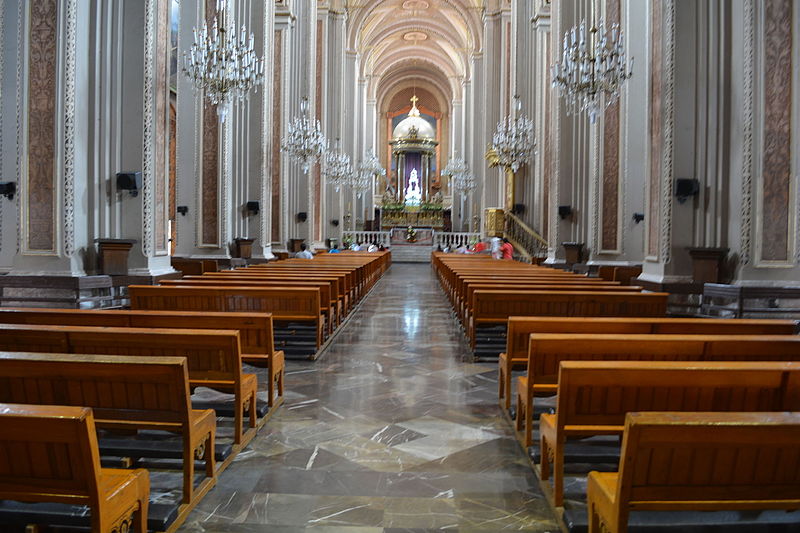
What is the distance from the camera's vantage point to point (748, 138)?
266 inches

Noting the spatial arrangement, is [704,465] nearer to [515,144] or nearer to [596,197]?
[596,197]

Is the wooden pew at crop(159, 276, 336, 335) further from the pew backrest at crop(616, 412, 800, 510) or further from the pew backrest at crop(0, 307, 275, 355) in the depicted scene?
the pew backrest at crop(616, 412, 800, 510)

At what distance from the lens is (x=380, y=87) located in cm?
4881

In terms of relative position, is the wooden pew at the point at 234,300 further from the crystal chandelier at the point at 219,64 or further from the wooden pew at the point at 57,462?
the wooden pew at the point at 57,462

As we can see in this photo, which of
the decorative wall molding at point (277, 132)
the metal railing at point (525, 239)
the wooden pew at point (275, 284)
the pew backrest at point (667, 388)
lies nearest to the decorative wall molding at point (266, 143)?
the decorative wall molding at point (277, 132)

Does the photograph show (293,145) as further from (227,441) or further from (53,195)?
(227,441)

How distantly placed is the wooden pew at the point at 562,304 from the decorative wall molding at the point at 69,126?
4.66 m

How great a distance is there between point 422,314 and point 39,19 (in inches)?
262

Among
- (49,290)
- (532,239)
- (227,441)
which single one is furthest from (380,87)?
(227,441)

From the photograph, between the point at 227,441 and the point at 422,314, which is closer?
the point at 227,441

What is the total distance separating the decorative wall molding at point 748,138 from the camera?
6.74 meters

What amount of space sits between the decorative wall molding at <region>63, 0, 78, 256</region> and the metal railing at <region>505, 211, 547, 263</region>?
12.3 metres

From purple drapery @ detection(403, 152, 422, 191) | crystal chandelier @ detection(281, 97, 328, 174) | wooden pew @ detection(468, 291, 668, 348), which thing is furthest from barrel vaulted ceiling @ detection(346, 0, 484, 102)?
wooden pew @ detection(468, 291, 668, 348)

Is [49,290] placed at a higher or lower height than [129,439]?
higher
